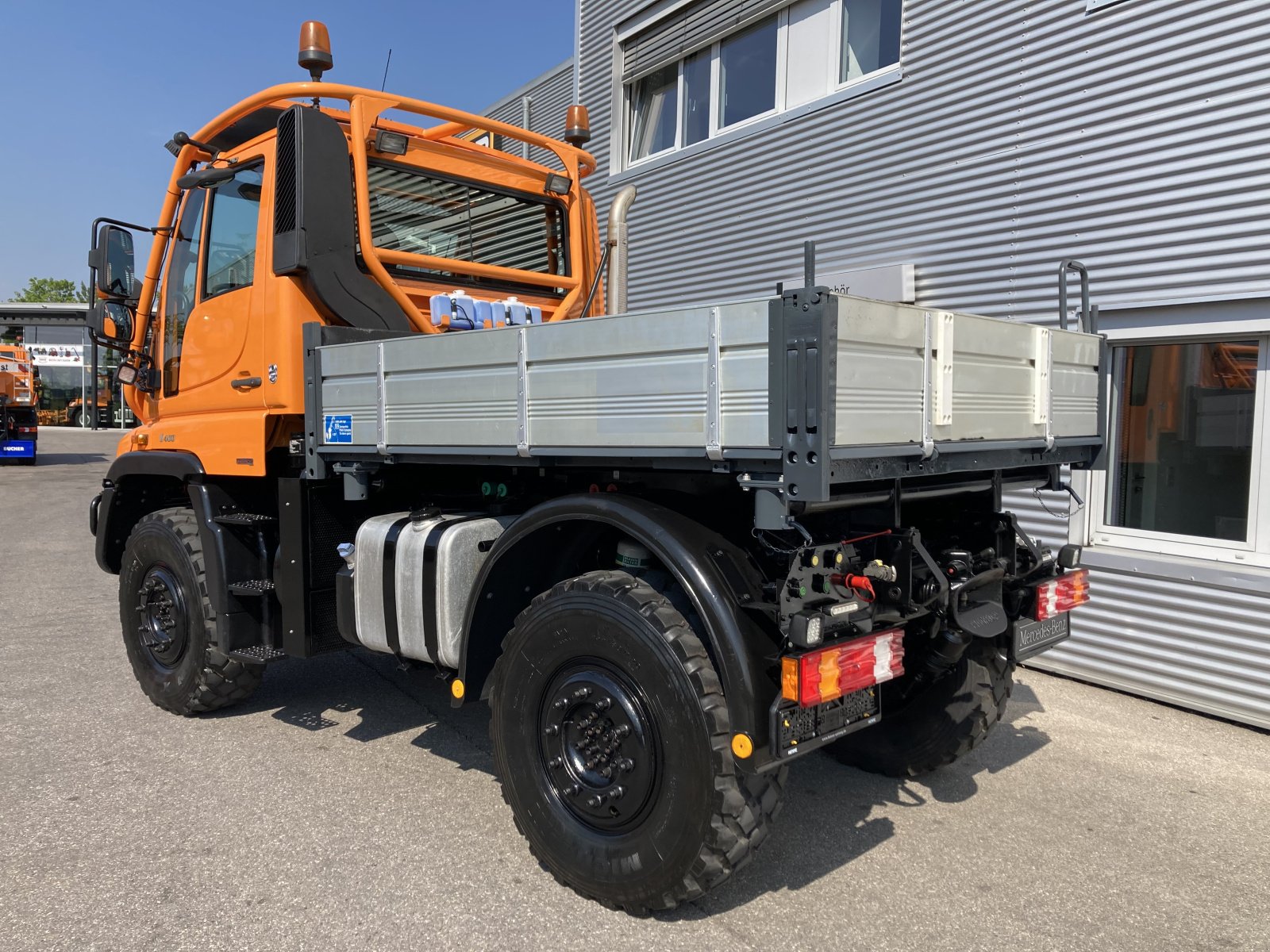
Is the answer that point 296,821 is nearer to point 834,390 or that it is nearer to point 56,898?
point 56,898

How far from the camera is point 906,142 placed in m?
7.07

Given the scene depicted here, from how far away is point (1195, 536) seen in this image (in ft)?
18.6

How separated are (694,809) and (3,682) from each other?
4.98 metres

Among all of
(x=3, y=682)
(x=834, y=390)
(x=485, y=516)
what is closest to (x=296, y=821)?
(x=485, y=516)

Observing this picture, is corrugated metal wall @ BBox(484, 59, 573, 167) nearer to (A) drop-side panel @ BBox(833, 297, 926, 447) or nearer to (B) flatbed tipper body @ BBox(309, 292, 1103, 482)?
(B) flatbed tipper body @ BBox(309, 292, 1103, 482)

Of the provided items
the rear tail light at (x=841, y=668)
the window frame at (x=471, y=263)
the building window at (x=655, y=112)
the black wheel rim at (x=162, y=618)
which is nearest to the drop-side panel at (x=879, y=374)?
the rear tail light at (x=841, y=668)

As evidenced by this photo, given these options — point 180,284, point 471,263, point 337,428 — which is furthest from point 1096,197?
point 180,284

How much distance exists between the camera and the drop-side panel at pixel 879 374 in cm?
255

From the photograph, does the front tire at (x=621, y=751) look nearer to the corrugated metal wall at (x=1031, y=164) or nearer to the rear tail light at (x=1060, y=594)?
the rear tail light at (x=1060, y=594)

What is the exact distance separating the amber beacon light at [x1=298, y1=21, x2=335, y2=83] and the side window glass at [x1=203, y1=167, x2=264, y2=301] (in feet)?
1.86

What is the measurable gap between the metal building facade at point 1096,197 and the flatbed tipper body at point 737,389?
212 cm

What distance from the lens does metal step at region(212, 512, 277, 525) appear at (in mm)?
4613

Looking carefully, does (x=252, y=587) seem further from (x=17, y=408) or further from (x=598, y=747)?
(x=17, y=408)

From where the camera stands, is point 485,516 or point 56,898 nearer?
point 56,898
